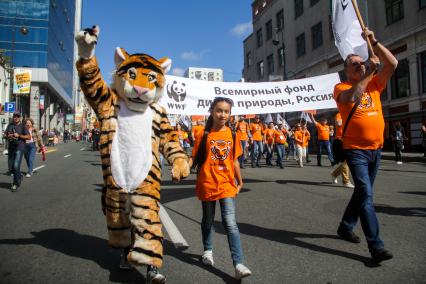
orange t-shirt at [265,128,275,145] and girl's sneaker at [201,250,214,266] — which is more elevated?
orange t-shirt at [265,128,275,145]

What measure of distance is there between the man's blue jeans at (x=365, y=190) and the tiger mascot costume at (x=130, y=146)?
1711mm

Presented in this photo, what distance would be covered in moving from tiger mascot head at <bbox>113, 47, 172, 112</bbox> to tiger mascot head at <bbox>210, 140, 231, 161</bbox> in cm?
70

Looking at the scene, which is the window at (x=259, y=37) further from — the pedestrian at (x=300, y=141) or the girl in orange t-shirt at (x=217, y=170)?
the girl in orange t-shirt at (x=217, y=170)

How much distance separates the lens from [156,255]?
9.47ft

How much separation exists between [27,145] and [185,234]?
25.2ft

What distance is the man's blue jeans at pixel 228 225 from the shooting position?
121 inches

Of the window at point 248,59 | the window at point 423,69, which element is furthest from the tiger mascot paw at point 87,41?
the window at point 248,59

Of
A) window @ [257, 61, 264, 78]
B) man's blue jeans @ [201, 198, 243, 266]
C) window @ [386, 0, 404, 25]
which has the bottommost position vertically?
man's blue jeans @ [201, 198, 243, 266]

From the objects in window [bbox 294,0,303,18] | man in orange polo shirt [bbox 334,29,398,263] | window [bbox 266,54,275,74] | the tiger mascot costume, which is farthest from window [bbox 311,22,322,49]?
the tiger mascot costume

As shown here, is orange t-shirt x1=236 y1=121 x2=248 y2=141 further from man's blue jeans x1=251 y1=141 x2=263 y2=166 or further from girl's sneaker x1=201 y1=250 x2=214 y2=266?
girl's sneaker x1=201 y1=250 x2=214 y2=266

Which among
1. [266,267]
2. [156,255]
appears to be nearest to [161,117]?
[156,255]

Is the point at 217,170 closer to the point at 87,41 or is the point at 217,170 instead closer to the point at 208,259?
the point at 208,259

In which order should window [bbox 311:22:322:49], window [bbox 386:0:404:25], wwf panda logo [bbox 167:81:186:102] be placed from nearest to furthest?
wwf panda logo [bbox 167:81:186:102], window [bbox 386:0:404:25], window [bbox 311:22:322:49]

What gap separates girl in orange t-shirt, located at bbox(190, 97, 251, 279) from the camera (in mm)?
3271
